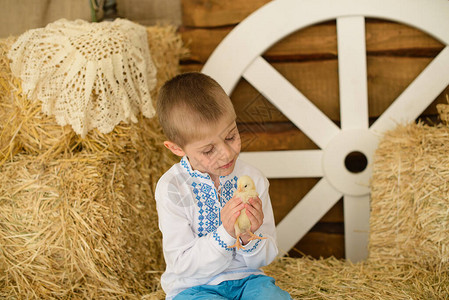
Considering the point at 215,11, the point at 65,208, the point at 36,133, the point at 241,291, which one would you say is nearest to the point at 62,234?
the point at 65,208

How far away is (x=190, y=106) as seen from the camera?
95 centimetres

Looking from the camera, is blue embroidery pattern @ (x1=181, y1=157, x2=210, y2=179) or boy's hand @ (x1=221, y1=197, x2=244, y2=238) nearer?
boy's hand @ (x1=221, y1=197, x2=244, y2=238)

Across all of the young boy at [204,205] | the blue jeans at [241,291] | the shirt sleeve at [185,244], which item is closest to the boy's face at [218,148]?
the young boy at [204,205]

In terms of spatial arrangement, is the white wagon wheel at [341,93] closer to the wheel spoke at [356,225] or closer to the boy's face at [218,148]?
the wheel spoke at [356,225]

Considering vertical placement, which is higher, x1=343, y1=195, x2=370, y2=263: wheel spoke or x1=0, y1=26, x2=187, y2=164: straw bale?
x1=343, y1=195, x2=370, y2=263: wheel spoke

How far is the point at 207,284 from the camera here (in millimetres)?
1014

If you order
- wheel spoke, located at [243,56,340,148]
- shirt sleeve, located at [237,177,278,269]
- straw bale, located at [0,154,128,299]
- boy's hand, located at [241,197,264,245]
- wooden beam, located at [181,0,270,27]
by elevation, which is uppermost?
wooden beam, located at [181,0,270,27]

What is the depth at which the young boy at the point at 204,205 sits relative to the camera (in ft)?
3.10

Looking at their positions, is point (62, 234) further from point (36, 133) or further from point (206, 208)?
point (206, 208)

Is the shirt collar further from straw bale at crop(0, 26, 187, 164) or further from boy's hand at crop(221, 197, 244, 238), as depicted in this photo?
straw bale at crop(0, 26, 187, 164)

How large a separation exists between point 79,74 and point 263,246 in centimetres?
73

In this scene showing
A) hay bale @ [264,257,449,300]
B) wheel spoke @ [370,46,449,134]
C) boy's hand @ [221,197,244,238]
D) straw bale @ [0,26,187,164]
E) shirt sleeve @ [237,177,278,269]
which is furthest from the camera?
wheel spoke @ [370,46,449,134]

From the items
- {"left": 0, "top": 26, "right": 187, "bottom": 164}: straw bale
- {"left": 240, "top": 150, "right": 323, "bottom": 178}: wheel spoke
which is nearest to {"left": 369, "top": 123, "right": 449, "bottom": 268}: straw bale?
{"left": 240, "top": 150, "right": 323, "bottom": 178}: wheel spoke

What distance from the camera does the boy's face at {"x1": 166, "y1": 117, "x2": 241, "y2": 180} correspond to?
3.11ft
